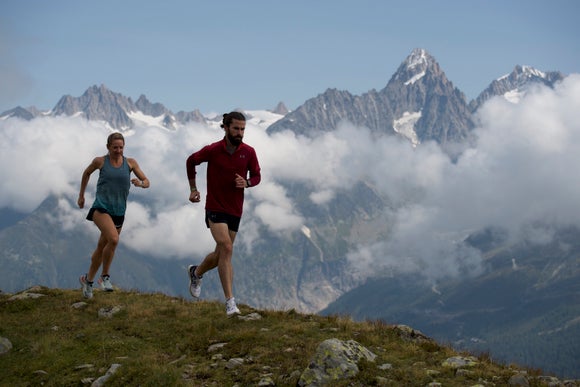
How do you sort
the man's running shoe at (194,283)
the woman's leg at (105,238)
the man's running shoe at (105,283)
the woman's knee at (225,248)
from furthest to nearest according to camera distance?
1. the man's running shoe at (105,283)
2. the woman's leg at (105,238)
3. the man's running shoe at (194,283)
4. the woman's knee at (225,248)

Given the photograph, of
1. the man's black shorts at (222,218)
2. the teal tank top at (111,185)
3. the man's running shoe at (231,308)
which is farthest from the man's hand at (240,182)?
the teal tank top at (111,185)

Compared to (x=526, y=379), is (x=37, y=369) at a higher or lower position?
higher

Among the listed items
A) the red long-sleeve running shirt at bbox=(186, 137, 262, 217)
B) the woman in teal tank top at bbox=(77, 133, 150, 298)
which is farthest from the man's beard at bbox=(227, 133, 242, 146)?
the woman in teal tank top at bbox=(77, 133, 150, 298)

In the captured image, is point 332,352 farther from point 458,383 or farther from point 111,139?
point 111,139

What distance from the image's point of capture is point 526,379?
1091 centimetres

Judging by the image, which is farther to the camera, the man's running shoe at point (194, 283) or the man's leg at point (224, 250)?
the man's running shoe at point (194, 283)

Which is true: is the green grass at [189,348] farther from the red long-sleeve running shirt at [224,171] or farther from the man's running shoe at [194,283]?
the red long-sleeve running shirt at [224,171]

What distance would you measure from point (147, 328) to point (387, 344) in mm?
5968

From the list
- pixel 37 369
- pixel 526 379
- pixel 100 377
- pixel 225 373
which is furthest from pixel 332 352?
pixel 37 369

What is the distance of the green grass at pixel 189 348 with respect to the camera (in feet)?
36.5

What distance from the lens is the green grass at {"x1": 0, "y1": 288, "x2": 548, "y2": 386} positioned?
11.1 meters

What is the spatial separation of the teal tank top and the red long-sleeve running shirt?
299 centimetres

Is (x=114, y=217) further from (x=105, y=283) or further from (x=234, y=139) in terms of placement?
(x=234, y=139)

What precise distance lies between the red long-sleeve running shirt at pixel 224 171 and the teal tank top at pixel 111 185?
299 centimetres
